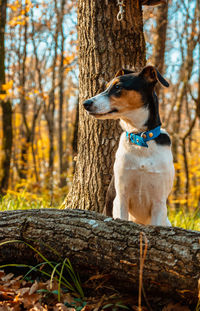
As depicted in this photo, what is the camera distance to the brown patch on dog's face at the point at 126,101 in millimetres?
3057

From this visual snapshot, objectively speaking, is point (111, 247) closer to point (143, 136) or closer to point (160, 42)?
point (143, 136)

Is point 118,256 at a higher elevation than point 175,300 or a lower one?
higher

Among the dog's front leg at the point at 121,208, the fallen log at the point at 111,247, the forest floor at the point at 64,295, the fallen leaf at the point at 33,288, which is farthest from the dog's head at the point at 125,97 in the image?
the fallen leaf at the point at 33,288

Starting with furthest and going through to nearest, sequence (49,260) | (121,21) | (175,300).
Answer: (121,21)
(49,260)
(175,300)

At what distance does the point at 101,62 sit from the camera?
4242 mm

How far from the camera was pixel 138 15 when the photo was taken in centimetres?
433

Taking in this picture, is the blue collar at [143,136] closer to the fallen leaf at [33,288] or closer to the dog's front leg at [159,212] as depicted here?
the dog's front leg at [159,212]

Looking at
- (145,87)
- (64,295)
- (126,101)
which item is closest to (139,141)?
(126,101)

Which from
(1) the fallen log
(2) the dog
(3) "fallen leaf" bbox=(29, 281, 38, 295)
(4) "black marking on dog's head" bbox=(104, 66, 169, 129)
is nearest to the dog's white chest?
(2) the dog

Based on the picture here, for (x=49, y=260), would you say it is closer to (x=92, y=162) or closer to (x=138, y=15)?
(x=92, y=162)

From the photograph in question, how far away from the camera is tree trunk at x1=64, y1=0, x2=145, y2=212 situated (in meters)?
4.21

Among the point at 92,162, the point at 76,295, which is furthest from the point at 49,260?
the point at 92,162

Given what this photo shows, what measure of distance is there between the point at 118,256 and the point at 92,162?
2.01 m

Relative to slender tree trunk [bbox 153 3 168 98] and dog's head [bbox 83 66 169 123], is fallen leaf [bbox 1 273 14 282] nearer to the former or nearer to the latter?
dog's head [bbox 83 66 169 123]
